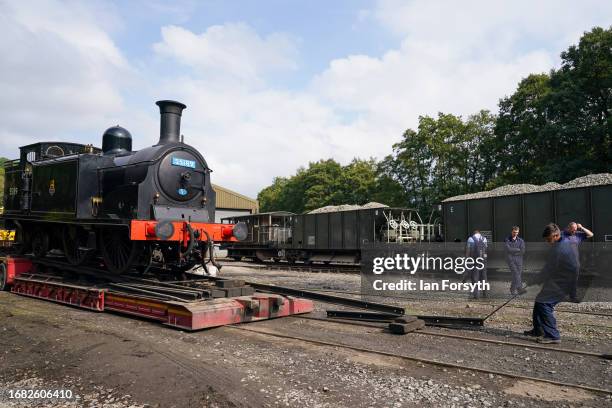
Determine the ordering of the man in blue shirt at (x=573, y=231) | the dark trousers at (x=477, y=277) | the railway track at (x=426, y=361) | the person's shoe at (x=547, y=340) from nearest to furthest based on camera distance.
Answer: the railway track at (x=426, y=361) → the person's shoe at (x=547, y=340) → the man in blue shirt at (x=573, y=231) → the dark trousers at (x=477, y=277)

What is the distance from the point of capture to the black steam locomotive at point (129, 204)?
8.38 meters

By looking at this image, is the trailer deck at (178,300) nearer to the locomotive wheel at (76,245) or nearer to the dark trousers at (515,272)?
the locomotive wheel at (76,245)

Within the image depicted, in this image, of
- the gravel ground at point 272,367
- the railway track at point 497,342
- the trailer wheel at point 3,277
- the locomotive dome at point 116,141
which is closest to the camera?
the gravel ground at point 272,367

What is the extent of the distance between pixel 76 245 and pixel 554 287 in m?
8.89

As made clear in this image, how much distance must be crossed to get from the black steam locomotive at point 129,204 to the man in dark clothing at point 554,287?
5.32m

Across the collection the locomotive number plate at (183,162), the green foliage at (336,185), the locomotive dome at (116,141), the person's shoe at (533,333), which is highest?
the green foliage at (336,185)

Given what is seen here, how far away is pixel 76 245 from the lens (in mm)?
9711

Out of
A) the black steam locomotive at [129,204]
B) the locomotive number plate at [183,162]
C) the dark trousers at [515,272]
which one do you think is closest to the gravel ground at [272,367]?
the black steam locomotive at [129,204]

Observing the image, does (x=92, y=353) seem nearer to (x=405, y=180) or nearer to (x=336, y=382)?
(x=336, y=382)

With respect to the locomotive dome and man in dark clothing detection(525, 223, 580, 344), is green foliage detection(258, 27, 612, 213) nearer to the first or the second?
man in dark clothing detection(525, 223, 580, 344)

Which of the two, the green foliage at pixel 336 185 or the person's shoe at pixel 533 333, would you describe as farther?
the green foliage at pixel 336 185

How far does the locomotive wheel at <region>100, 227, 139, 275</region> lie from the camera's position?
847 cm

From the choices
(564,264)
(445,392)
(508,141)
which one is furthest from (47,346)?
(508,141)

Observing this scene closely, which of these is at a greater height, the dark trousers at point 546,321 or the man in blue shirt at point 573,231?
the man in blue shirt at point 573,231
